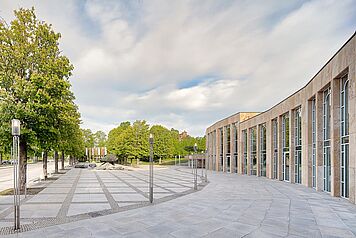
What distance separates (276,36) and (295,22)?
282 cm

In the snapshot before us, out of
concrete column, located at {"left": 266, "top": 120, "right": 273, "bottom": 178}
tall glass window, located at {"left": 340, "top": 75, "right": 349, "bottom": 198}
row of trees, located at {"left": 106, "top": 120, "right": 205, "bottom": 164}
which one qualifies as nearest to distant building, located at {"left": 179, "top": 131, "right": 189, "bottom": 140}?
row of trees, located at {"left": 106, "top": 120, "right": 205, "bottom": 164}

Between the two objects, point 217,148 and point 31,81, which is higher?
point 31,81

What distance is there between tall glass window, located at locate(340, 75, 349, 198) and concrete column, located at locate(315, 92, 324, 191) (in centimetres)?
291

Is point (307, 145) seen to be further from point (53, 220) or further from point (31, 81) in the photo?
point (31, 81)

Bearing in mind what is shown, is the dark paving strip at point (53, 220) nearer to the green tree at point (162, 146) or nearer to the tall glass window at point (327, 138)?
the tall glass window at point (327, 138)

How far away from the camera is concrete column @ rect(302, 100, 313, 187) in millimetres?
20219

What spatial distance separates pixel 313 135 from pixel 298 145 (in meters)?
2.82

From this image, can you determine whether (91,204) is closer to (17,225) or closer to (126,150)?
(17,225)

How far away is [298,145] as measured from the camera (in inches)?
902

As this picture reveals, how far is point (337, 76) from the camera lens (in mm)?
15258

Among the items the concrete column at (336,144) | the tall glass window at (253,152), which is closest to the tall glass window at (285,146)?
the tall glass window at (253,152)

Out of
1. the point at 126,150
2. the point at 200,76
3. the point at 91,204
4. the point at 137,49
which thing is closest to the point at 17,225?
the point at 91,204

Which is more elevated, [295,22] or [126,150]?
[295,22]

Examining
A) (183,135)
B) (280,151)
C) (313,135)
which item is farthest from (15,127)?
(183,135)
